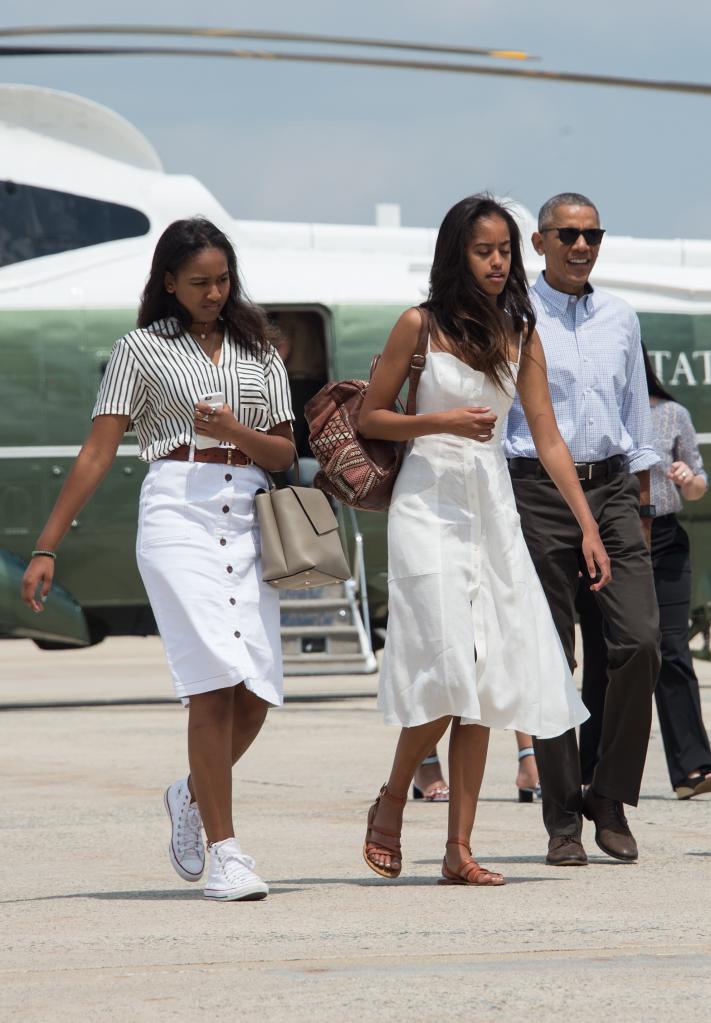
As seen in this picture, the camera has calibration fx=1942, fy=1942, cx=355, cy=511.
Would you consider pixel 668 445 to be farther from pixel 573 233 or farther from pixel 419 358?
pixel 419 358

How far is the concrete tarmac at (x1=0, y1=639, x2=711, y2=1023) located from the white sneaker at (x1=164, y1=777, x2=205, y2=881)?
0.27ft

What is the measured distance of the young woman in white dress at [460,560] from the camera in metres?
5.57

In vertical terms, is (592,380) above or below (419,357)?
below

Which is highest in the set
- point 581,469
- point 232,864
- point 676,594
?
point 581,469

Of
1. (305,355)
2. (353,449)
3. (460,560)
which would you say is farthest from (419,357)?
(305,355)

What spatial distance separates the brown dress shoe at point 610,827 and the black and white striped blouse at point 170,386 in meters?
1.62

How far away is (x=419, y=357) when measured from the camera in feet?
18.5

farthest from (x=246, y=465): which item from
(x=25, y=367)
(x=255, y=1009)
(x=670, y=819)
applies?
(x=25, y=367)

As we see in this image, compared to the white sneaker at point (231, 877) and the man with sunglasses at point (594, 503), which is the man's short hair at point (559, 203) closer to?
the man with sunglasses at point (594, 503)

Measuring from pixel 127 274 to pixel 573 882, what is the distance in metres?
8.54

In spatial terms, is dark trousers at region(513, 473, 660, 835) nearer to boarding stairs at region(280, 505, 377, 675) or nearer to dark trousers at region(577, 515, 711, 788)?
dark trousers at region(577, 515, 711, 788)

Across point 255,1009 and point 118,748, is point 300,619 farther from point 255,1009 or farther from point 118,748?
point 255,1009

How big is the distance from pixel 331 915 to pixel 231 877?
0.41 metres

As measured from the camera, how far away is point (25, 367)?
13.3 meters
